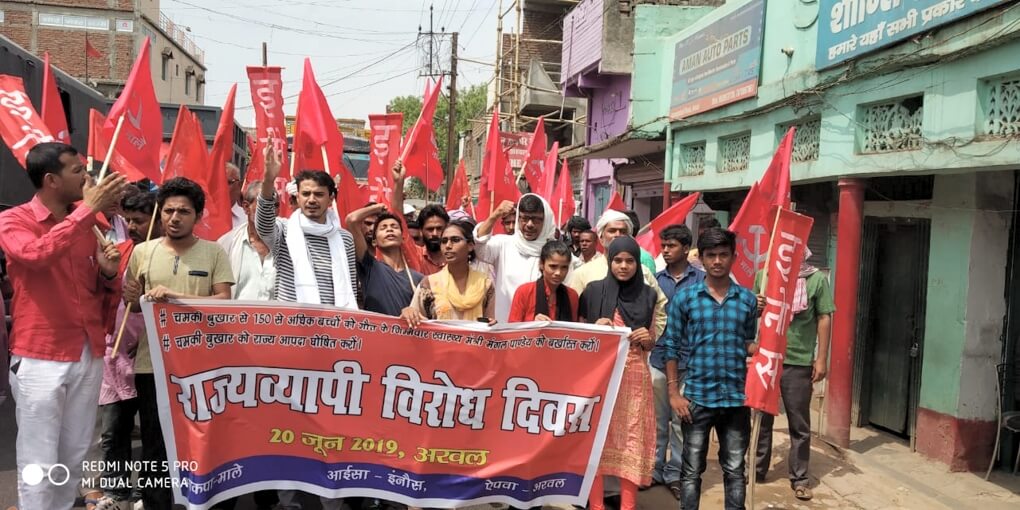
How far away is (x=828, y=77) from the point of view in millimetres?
7496

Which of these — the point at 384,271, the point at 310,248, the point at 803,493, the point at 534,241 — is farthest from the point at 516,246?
the point at 803,493

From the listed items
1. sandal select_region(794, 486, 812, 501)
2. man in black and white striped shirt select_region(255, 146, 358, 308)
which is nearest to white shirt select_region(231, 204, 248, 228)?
man in black and white striped shirt select_region(255, 146, 358, 308)

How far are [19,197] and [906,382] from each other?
9.08 m

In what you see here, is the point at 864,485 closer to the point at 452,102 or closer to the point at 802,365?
the point at 802,365

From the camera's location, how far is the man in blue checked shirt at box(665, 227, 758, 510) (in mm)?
4227

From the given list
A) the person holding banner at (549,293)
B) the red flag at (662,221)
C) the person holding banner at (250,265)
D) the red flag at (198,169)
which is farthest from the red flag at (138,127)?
the red flag at (662,221)

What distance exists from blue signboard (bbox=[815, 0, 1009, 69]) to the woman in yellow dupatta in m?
3.92

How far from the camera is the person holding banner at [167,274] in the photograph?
385cm

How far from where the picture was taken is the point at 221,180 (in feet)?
20.0

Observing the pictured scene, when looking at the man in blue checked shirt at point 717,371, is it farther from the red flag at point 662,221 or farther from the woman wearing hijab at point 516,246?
the red flag at point 662,221

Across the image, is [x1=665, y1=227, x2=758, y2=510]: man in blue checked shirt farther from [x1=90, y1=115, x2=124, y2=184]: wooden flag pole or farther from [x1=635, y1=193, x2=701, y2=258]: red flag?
[x1=90, y1=115, x2=124, y2=184]: wooden flag pole

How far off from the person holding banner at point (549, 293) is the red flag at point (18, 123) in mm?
3582

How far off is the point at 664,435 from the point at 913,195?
11.6 feet

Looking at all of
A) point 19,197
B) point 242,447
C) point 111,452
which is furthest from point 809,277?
point 19,197
